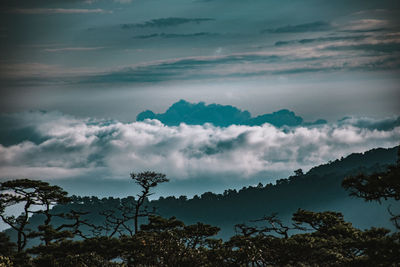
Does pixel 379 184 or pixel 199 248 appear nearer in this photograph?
pixel 379 184

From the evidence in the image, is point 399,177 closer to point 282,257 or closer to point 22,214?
point 282,257

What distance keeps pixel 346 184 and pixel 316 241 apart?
19.1 m

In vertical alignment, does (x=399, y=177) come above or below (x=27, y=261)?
above

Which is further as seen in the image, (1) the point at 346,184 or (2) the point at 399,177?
(1) the point at 346,184

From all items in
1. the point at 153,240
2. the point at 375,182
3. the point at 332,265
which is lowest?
the point at 332,265

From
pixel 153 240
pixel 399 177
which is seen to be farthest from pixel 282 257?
pixel 399 177

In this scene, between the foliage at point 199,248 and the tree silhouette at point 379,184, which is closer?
the tree silhouette at point 379,184

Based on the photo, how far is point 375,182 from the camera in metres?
26.2

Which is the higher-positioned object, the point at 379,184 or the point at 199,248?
the point at 379,184

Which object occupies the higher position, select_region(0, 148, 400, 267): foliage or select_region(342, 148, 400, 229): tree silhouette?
select_region(342, 148, 400, 229): tree silhouette

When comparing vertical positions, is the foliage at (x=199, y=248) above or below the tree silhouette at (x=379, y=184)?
below

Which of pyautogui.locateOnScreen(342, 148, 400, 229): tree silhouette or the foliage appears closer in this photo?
pyautogui.locateOnScreen(342, 148, 400, 229): tree silhouette

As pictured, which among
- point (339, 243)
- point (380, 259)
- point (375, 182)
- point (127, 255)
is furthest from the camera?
point (127, 255)

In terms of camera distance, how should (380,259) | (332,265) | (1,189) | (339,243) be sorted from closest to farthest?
(380,259), (332,265), (339,243), (1,189)
